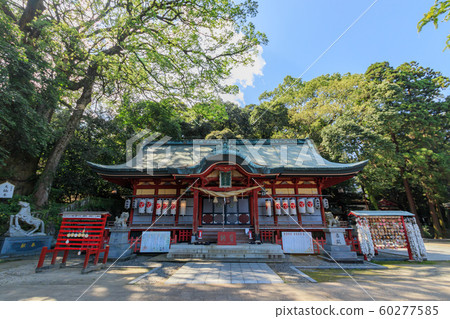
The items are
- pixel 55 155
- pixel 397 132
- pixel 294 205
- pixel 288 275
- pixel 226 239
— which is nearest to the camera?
pixel 288 275

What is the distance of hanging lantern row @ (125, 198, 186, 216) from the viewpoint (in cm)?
1163

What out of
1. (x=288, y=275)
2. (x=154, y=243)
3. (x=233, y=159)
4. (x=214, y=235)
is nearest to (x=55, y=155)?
(x=154, y=243)

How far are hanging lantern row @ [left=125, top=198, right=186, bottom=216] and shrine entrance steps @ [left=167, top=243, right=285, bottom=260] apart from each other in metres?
3.12

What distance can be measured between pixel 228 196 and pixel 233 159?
2.09m

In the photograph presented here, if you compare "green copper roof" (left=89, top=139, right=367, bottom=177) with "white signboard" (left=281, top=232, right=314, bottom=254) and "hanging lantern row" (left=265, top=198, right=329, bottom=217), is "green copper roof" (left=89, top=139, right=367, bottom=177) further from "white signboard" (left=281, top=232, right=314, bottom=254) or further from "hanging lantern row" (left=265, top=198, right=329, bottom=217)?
"white signboard" (left=281, top=232, right=314, bottom=254)

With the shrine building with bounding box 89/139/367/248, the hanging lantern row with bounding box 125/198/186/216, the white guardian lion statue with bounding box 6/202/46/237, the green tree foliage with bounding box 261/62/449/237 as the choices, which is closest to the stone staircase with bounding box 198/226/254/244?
the shrine building with bounding box 89/139/367/248

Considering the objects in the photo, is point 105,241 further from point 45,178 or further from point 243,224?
point 243,224

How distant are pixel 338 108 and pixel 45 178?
87.9 feet

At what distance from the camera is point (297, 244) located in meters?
9.79

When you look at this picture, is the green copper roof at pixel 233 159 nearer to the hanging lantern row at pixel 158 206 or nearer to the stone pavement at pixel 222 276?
the hanging lantern row at pixel 158 206

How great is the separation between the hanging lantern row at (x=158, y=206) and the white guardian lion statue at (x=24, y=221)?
434 centimetres

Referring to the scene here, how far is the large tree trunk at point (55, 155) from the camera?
434 inches

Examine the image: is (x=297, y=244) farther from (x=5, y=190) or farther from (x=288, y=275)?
(x=5, y=190)

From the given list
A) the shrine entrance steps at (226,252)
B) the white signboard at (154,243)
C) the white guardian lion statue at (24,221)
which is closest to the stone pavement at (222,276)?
the shrine entrance steps at (226,252)
